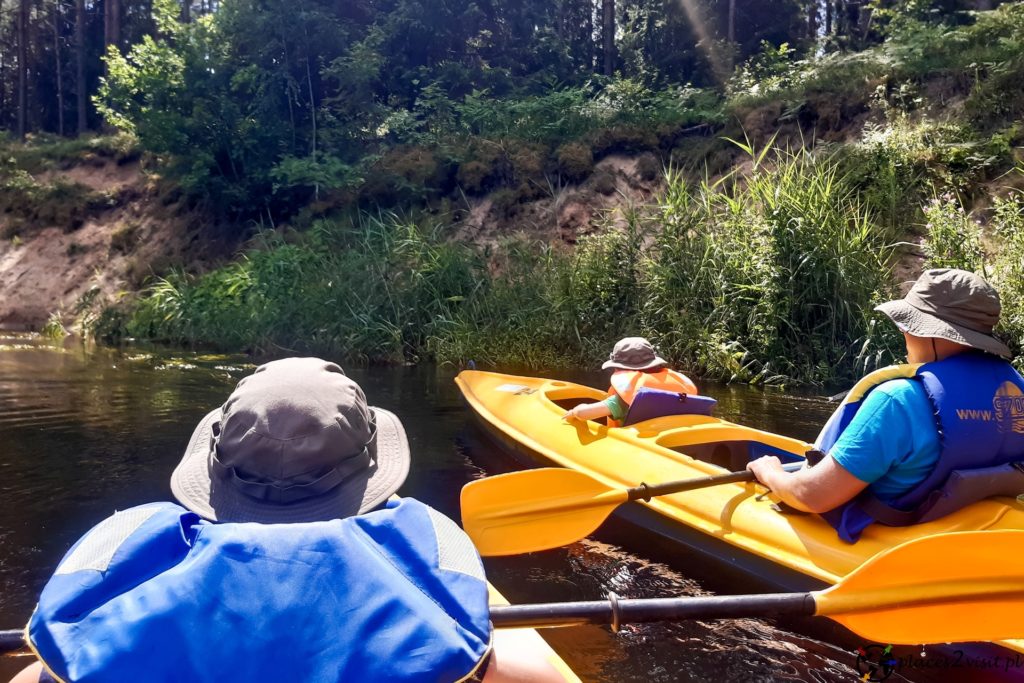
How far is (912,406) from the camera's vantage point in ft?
8.58

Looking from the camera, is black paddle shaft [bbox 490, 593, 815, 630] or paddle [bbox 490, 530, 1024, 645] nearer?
black paddle shaft [bbox 490, 593, 815, 630]

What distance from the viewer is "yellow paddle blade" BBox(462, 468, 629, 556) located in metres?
2.68

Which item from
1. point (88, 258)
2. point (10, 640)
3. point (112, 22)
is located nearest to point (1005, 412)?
point (10, 640)

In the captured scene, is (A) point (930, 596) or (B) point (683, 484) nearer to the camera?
(A) point (930, 596)

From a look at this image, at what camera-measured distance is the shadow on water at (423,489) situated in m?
2.71

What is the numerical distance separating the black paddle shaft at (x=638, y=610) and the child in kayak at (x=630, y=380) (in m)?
2.75

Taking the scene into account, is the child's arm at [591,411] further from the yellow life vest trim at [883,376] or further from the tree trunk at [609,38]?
the tree trunk at [609,38]

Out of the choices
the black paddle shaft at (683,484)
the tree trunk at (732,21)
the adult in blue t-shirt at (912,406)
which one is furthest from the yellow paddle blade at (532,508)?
the tree trunk at (732,21)

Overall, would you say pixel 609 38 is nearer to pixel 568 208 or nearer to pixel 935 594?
pixel 568 208

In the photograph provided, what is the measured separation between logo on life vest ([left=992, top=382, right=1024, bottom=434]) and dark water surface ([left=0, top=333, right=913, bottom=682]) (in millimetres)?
888

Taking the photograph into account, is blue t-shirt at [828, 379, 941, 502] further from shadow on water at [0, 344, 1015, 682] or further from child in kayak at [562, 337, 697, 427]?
child in kayak at [562, 337, 697, 427]

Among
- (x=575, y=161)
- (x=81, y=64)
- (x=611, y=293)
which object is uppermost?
(x=81, y=64)

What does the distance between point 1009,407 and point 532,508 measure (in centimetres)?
160

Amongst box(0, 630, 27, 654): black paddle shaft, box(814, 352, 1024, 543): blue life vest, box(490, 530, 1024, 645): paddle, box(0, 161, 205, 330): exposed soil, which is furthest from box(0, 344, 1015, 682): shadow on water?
box(0, 161, 205, 330): exposed soil
